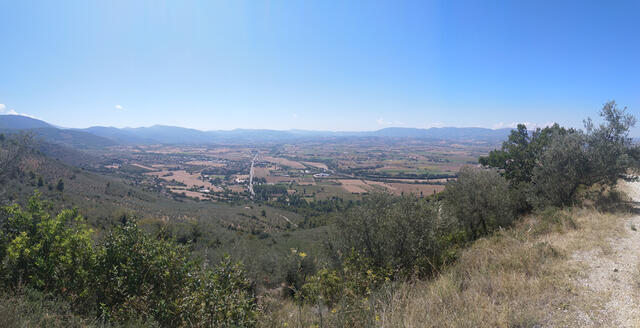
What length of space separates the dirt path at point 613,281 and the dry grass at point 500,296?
0.05 m

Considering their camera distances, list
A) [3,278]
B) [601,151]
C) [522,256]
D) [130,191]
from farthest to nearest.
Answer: [130,191]
[601,151]
[522,256]
[3,278]

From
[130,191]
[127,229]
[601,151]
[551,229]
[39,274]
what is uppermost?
[601,151]

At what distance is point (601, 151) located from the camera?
13.0m

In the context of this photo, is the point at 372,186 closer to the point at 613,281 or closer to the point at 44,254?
the point at 613,281

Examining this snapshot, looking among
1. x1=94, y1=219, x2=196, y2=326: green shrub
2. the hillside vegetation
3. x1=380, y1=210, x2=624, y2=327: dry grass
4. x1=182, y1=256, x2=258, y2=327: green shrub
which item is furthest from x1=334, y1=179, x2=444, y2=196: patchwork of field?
x1=182, y1=256, x2=258, y2=327: green shrub

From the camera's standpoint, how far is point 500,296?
16.4ft

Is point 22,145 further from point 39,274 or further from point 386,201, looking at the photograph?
point 386,201

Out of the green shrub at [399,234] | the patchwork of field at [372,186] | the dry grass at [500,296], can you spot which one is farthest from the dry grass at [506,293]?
the patchwork of field at [372,186]

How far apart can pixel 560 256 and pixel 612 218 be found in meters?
6.45

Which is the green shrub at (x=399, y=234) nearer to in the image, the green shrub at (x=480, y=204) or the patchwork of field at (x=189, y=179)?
the green shrub at (x=480, y=204)

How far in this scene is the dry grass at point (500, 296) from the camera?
416 centimetres

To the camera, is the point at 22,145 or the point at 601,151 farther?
the point at 601,151

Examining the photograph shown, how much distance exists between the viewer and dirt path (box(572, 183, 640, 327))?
4336mm

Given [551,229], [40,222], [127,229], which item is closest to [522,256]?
[551,229]
